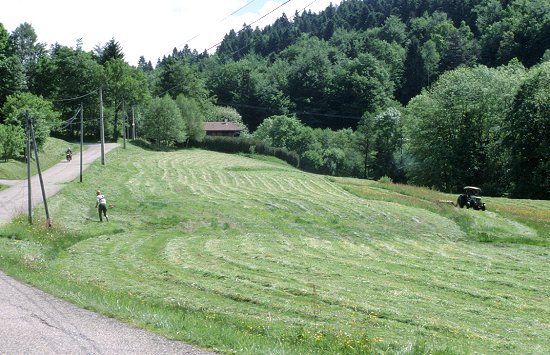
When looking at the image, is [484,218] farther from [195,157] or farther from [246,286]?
[195,157]

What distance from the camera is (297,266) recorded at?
83.6 feet

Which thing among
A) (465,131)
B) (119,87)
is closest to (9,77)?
(119,87)

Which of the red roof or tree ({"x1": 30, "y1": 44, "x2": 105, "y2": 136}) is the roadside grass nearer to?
tree ({"x1": 30, "y1": 44, "x2": 105, "y2": 136})

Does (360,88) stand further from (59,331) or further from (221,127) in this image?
(59,331)

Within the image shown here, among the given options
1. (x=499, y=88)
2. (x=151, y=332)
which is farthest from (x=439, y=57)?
(x=151, y=332)

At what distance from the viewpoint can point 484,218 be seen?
44.1m

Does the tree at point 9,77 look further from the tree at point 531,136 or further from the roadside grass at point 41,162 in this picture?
the tree at point 531,136

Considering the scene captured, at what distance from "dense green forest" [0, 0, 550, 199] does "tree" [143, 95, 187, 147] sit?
0.18 meters

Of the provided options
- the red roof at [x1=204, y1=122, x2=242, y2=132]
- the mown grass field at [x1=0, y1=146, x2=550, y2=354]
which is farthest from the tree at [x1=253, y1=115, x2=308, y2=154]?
the mown grass field at [x1=0, y1=146, x2=550, y2=354]

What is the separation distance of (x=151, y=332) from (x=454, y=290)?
12887mm

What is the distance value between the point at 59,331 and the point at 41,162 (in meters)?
57.9

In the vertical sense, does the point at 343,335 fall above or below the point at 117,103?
below

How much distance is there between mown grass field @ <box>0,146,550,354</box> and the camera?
14.4 metres

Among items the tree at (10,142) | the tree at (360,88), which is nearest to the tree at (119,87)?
the tree at (10,142)
